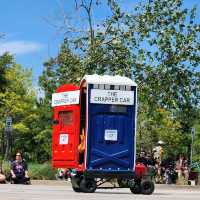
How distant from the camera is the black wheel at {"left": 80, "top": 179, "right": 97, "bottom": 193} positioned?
1880 cm

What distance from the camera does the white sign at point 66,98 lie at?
1914 cm

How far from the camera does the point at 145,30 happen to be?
3152 centimetres

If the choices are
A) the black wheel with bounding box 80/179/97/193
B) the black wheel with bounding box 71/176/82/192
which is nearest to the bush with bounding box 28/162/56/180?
the black wheel with bounding box 71/176/82/192

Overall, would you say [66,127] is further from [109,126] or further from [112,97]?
[112,97]

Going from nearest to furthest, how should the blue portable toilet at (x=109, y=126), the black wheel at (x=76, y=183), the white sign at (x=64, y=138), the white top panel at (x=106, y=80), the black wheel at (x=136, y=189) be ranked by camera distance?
1. the blue portable toilet at (x=109, y=126)
2. the white top panel at (x=106, y=80)
3. the black wheel at (x=76, y=183)
4. the black wheel at (x=136, y=189)
5. the white sign at (x=64, y=138)

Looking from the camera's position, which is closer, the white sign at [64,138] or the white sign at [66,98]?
the white sign at [66,98]

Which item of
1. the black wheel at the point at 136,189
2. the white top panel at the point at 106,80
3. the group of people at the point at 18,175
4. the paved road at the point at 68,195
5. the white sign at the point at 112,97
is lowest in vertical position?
the paved road at the point at 68,195

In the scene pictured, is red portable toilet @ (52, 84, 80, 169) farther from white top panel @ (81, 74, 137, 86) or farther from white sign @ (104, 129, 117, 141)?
white sign @ (104, 129, 117, 141)

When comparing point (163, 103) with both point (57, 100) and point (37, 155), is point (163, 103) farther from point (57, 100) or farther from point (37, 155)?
point (37, 155)

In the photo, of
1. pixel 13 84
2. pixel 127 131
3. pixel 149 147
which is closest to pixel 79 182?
pixel 127 131

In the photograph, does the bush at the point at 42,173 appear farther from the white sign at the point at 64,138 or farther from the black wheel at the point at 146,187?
the black wheel at the point at 146,187

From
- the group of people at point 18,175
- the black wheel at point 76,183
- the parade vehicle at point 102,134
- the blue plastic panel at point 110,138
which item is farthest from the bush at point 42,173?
the blue plastic panel at point 110,138

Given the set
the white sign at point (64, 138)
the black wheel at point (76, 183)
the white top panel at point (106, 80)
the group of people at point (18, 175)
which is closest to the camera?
the white top panel at point (106, 80)

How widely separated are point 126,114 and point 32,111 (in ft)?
161
